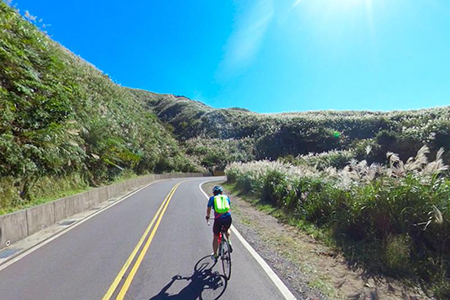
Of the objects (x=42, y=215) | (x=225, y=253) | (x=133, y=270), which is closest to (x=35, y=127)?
(x=42, y=215)

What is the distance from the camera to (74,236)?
311 inches

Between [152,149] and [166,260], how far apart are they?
34.7m

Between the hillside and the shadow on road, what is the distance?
22355 millimetres

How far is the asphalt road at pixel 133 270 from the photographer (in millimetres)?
4324

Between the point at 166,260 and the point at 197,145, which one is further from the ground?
the point at 197,145

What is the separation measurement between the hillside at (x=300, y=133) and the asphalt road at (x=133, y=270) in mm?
21576

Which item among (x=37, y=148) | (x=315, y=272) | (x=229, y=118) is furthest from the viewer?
(x=229, y=118)

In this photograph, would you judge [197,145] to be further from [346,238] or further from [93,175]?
[346,238]

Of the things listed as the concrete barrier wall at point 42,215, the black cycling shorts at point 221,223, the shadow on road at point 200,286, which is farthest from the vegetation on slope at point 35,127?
the black cycling shorts at point 221,223

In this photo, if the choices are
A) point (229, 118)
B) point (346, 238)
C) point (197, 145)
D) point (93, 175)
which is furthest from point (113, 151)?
point (229, 118)

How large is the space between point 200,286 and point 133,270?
1.58 meters

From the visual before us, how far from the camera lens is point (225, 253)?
16.6 feet

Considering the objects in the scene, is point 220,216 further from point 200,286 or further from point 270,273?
point 270,273

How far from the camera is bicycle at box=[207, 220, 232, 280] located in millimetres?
4910
